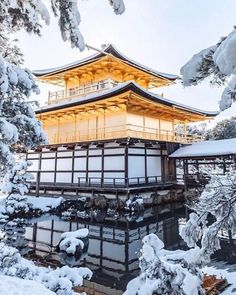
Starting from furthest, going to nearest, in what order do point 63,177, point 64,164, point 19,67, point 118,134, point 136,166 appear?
point 64,164 → point 63,177 → point 136,166 → point 118,134 → point 19,67

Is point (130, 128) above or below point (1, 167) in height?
above

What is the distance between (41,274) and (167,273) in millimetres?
3525

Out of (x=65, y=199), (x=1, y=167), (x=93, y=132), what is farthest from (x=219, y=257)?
(x=93, y=132)

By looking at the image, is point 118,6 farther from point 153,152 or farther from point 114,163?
point 153,152

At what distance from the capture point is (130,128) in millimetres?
19297

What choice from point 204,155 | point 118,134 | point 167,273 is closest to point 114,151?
point 118,134

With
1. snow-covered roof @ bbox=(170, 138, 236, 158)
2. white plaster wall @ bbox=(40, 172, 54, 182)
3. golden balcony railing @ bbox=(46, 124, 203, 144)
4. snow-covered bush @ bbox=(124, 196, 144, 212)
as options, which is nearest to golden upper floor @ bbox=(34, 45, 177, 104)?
golden balcony railing @ bbox=(46, 124, 203, 144)

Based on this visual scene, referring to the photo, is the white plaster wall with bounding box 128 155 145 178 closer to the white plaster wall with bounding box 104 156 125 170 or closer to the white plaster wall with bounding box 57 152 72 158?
the white plaster wall with bounding box 104 156 125 170

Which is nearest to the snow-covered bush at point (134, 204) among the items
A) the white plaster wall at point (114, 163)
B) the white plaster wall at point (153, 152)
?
the white plaster wall at point (114, 163)

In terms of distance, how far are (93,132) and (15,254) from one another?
48.5 ft

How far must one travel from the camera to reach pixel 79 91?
76.2 ft

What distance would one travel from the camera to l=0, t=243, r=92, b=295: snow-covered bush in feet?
17.9

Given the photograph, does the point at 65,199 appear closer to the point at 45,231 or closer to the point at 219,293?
the point at 45,231

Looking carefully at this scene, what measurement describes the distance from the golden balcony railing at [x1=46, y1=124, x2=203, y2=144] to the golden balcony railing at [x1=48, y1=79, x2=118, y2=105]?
2.92m
